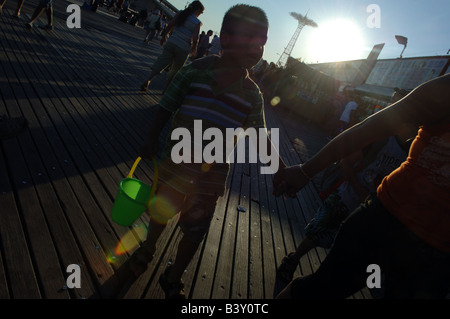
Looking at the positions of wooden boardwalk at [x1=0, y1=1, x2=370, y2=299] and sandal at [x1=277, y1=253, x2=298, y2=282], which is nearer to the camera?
wooden boardwalk at [x1=0, y1=1, x2=370, y2=299]

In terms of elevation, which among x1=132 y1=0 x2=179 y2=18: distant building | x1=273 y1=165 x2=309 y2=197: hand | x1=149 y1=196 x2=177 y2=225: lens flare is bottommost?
x1=149 y1=196 x2=177 y2=225: lens flare

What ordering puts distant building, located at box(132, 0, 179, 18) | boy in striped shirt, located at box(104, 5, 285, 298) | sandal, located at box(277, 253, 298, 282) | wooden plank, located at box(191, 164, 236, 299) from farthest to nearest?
distant building, located at box(132, 0, 179, 18) < sandal, located at box(277, 253, 298, 282) < wooden plank, located at box(191, 164, 236, 299) < boy in striped shirt, located at box(104, 5, 285, 298)

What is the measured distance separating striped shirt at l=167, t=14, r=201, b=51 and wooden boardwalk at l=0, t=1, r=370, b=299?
63.5 inches

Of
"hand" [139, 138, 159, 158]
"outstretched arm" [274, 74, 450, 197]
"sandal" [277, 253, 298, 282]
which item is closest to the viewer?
"outstretched arm" [274, 74, 450, 197]

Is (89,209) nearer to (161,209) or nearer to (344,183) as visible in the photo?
(161,209)

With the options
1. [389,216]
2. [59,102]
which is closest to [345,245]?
[389,216]

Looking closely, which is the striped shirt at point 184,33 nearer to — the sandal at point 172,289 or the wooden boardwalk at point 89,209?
the wooden boardwalk at point 89,209

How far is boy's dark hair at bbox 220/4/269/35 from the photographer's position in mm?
1431

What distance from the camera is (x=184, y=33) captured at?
5434 mm

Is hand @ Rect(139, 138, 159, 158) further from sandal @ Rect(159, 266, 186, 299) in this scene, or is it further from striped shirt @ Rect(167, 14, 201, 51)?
striped shirt @ Rect(167, 14, 201, 51)

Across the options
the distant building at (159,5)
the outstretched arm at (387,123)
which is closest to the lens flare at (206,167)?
the outstretched arm at (387,123)

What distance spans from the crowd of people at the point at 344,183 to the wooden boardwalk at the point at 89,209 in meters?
0.33

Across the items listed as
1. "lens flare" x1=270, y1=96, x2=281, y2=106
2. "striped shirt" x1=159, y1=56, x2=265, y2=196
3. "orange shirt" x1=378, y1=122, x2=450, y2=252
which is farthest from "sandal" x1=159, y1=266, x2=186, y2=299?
"lens flare" x1=270, y1=96, x2=281, y2=106

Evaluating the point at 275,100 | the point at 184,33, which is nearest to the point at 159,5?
the point at 275,100
